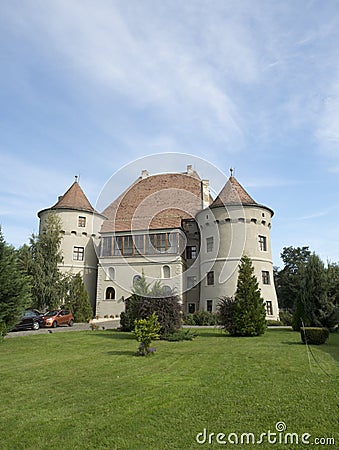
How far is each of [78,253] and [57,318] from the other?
15325 millimetres

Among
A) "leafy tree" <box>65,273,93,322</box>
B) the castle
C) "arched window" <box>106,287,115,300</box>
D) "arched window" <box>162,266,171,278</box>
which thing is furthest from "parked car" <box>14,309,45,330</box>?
"arched window" <box>162,266,171,278</box>

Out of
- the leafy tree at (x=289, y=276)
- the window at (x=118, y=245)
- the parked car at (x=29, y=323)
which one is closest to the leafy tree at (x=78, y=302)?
the window at (x=118, y=245)

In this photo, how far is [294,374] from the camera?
8.92 metres

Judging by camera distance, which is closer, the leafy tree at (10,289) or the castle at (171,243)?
the leafy tree at (10,289)

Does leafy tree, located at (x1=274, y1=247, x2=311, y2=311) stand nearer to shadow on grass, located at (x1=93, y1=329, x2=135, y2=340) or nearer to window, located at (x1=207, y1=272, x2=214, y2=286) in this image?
window, located at (x1=207, y1=272, x2=214, y2=286)

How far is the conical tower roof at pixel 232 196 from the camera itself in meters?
36.3

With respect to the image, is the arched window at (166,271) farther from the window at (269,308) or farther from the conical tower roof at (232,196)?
the window at (269,308)

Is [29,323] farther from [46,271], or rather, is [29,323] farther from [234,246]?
[234,246]

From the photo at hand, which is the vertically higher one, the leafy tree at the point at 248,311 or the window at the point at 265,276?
the window at the point at 265,276

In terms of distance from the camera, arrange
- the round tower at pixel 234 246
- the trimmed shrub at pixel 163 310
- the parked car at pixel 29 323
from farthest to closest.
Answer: the round tower at pixel 234 246, the parked car at pixel 29 323, the trimmed shrub at pixel 163 310

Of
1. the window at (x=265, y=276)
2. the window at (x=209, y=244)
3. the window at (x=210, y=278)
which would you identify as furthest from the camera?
the window at (x=209, y=244)

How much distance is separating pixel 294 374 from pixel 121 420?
4.69m

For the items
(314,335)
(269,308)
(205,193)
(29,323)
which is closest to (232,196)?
(205,193)

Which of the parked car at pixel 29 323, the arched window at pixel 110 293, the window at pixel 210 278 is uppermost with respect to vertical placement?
the window at pixel 210 278
